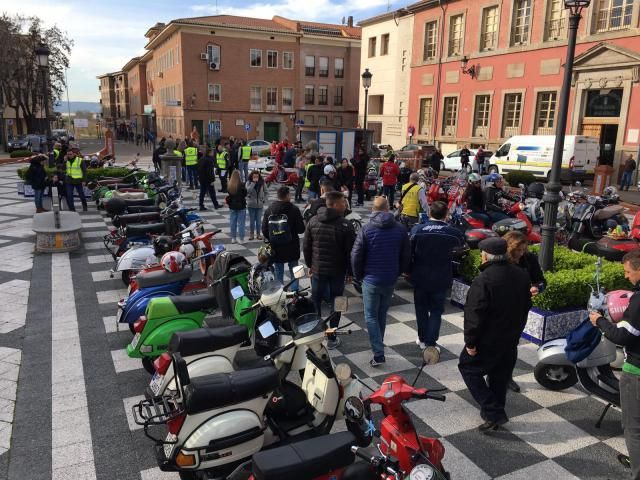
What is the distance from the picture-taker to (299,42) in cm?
4844

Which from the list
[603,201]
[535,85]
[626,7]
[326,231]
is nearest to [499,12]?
[535,85]

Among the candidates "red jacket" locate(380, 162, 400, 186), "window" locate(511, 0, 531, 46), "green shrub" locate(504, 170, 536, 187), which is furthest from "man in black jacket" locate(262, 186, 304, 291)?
"window" locate(511, 0, 531, 46)

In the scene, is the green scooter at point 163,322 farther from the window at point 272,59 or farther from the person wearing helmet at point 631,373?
the window at point 272,59

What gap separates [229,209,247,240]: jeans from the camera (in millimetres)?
11062

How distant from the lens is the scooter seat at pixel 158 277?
6543 millimetres

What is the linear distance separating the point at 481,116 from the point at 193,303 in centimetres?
2915

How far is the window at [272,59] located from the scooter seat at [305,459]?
1906 inches

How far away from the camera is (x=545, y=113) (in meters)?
26.9

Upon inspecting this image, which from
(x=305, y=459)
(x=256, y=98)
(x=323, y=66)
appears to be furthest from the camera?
(x=323, y=66)

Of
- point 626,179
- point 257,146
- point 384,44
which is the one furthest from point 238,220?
point 384,44

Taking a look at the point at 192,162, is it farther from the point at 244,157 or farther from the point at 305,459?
the point at 305,459

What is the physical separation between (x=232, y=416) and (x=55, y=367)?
311 cm

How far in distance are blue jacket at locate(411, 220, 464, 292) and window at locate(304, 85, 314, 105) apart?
46360mm

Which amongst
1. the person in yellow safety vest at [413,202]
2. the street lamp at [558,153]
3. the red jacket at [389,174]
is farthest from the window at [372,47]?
the street lamp at [558,153]
